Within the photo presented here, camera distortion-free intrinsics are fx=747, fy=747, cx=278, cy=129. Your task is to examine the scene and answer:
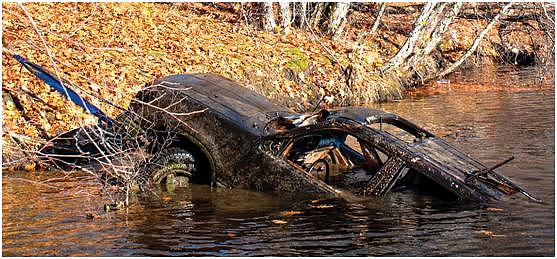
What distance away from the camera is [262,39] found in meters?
20.9

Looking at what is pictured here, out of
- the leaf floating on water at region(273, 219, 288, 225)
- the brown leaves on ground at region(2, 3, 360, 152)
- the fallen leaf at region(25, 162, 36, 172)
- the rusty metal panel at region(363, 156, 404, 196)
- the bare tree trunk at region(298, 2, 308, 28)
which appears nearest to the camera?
the leaf floating on water at region(273, 219, 288, 225)

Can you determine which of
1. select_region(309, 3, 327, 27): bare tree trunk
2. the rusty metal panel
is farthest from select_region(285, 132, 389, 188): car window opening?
select_region(309, 3, 327, 27): bare tree trunk

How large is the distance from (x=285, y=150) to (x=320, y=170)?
1222 millimetres

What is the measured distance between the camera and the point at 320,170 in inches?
402

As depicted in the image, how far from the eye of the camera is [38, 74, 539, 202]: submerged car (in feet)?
28.1

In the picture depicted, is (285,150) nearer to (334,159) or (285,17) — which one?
(334,159)

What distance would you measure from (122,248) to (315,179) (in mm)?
2668

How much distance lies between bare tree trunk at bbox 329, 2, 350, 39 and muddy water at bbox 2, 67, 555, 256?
39.4ft

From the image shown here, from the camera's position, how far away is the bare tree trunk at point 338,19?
22.8m

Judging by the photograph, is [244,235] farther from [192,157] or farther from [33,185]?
[33,185]

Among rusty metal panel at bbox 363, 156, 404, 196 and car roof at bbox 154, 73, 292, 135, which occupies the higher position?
car roof at bbox 154, 73, 292, 135

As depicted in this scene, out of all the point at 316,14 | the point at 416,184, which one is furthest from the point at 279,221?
the point at 316,14

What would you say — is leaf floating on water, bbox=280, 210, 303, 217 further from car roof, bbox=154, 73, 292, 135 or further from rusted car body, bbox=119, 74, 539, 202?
car roof, bbox=154, 73, 292, 135

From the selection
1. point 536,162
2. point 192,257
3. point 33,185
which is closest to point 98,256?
point 192,257
